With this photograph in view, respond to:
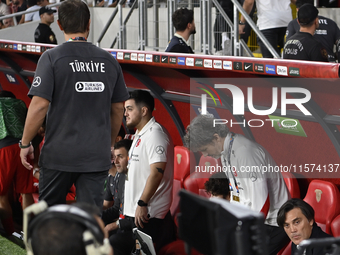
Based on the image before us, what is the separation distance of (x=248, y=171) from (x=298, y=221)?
469 millimetres

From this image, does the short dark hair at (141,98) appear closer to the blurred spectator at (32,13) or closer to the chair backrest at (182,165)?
the chair backrest at (182,165)

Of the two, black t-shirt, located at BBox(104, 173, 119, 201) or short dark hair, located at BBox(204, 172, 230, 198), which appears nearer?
short dark hair, located at BBox(204, 172, 230, 198)

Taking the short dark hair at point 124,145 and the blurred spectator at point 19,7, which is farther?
the blurred spectator at point 19,7

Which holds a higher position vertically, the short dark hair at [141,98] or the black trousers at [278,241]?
the short dark hair at [141,98]

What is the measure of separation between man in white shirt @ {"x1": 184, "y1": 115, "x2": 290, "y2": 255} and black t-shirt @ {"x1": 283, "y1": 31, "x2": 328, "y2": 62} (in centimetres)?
114

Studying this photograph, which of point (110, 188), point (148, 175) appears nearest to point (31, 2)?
point (110, 188)

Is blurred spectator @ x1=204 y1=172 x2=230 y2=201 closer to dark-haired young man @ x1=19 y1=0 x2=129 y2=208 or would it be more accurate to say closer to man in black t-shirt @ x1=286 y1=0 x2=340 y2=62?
dark-haired young man @ x1=19 y1=0 x2=129 y2=208

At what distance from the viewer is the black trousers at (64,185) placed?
10.1ft

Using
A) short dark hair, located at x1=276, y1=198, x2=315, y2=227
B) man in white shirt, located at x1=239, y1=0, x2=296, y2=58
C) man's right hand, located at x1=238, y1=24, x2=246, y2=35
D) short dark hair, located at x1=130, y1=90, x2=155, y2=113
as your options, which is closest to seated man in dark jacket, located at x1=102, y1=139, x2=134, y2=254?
short dark hair, located at x1=130, y1=90, x2=155, y2=113

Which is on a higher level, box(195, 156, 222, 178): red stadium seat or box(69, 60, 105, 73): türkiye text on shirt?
box(69, 60, 105, 73): türkiye text on shirt

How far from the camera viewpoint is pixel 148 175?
4.16 m

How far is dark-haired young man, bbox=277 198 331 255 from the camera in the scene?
3.23 metres

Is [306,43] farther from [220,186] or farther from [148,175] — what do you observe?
[148,175]

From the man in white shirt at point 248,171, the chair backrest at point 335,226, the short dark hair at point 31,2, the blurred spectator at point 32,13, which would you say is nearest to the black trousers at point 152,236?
the man in white shirt at point 248,171
